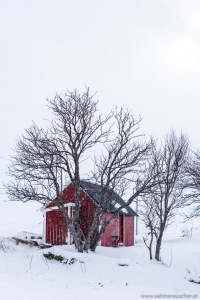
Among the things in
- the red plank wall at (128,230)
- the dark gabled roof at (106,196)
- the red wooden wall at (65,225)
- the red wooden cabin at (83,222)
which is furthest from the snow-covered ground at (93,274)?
the red plank wall at (128,230)

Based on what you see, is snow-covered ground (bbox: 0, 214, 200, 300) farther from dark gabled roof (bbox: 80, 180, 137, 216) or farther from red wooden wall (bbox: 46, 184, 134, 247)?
red wooden wall (bbox: 46, 184, 134, 247)

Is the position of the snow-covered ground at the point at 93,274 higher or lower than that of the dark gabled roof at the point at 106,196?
lower

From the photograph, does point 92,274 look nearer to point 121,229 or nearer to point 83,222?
point 83,222

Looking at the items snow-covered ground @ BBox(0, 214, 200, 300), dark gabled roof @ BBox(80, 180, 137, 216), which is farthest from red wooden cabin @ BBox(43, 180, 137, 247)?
snow-covered ground @ BBox(0, 214, 200, 300)

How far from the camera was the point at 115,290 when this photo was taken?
361 inches

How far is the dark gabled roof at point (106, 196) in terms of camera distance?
17663 millimetres

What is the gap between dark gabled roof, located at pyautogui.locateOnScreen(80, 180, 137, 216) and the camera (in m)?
17.7

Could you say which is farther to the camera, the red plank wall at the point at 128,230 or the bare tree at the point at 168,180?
the red plank wall at the point at 128,230

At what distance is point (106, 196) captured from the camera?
17922 mm

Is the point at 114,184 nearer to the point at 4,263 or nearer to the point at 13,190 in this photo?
the point at 13,190

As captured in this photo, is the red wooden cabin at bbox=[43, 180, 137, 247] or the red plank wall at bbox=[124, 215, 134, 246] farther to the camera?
the red plank wall at bbox=[124, 215, 134, 246]

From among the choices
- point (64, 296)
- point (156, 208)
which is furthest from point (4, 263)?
point (156, 208)

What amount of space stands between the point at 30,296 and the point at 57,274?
203 inches

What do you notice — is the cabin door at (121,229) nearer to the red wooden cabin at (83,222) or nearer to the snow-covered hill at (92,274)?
the red wooden cabin at (83,222)
